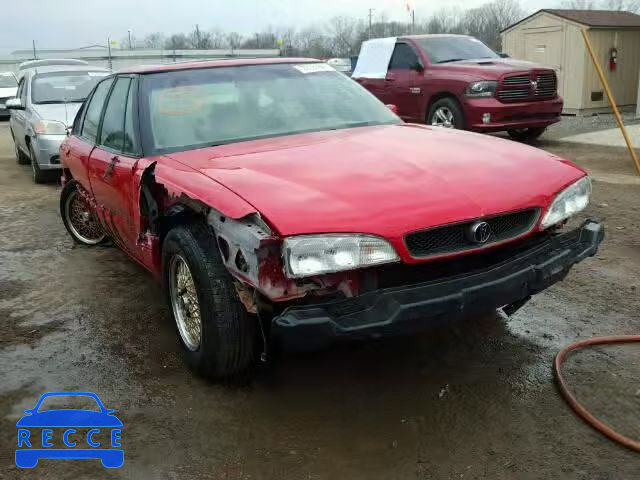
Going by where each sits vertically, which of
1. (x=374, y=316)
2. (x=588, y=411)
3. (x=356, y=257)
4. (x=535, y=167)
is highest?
(x=535, y=167)

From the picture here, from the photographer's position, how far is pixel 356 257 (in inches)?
103

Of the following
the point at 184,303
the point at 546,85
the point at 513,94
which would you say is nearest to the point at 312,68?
the point at 184,303

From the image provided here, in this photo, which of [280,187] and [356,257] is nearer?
[356,257]

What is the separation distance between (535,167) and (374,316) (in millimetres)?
1291

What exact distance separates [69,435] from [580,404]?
2.36m

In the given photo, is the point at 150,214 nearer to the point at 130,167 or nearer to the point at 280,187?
the point at 130,167

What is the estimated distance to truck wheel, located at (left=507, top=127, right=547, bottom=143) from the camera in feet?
36.5

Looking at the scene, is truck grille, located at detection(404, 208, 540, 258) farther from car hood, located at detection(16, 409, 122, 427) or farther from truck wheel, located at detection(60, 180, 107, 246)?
truck wheel, located at detection(60, 180, 107, 246)

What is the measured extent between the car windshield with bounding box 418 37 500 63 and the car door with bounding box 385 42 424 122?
270 millimetres

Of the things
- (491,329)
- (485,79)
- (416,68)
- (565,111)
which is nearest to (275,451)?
(491,329)

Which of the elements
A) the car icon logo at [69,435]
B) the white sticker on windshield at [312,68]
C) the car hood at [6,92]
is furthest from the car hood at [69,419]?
the car hood at [6,92]

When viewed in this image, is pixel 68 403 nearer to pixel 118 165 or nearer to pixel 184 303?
pixel 184 303

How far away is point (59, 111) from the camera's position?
916cm

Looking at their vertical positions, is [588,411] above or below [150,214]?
below
